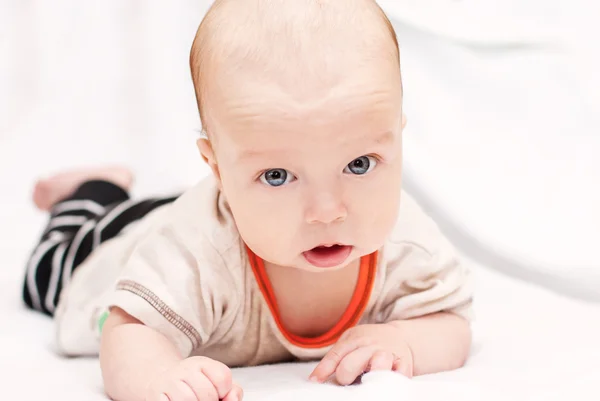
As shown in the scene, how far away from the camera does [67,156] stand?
2051 millimetres

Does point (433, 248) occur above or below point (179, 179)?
above

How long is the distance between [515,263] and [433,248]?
1.33 ft

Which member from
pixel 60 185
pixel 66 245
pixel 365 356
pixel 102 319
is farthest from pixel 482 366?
pixel 60 185

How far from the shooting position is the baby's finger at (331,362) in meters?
0.94

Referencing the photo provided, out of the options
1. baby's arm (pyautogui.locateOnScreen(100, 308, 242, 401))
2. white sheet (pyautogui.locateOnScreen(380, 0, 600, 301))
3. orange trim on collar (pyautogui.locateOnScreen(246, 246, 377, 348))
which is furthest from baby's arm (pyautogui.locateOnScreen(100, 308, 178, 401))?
white sheet (pyautogui.locateOnScreen(380, 0, 600, 301))

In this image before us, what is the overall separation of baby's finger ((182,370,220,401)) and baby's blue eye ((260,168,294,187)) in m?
0.18

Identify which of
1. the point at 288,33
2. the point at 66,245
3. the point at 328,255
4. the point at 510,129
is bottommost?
the point at 66,245

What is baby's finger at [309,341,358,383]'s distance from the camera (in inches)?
37.1

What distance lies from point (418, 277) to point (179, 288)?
265 mm

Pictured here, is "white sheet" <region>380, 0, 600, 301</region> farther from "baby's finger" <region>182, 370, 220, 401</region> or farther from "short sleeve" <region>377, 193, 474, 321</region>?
"baby's finger" <region>182, 370, 220, 401</region>

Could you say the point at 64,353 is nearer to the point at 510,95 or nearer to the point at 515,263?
the point at 515,263

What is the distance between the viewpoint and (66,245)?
1.44 metres

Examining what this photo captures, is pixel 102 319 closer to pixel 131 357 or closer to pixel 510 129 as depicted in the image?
pixel 131 357

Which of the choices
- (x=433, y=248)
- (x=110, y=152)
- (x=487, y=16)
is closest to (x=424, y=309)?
(x=433, y=248)
